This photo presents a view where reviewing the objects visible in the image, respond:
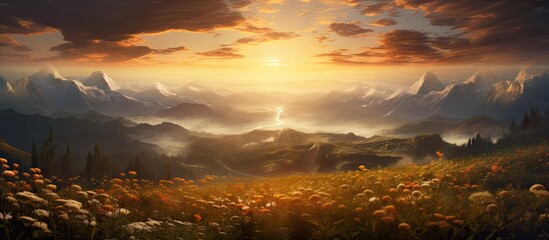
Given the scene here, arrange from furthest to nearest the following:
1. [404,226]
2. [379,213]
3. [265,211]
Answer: [265,211] → [379,213] → [404,226]

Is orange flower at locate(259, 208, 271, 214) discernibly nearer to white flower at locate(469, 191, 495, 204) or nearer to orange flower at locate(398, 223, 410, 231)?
orange flower at locate(398, 223, 410, 231)

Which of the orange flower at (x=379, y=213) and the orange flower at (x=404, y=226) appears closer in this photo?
the orange flower at (x=404, y=226)

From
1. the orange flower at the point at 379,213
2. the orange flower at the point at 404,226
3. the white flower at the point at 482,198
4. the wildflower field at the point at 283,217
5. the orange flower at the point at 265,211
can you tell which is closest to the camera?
the orange flower at the point at 404,226

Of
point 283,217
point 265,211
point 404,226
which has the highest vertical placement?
point 404,226

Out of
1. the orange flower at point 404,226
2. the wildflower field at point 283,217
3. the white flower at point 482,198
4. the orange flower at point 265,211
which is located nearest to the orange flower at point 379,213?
the wildflower field at point 283,217

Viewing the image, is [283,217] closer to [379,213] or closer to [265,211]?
[265,211]

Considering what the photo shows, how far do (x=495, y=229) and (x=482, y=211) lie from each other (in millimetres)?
633

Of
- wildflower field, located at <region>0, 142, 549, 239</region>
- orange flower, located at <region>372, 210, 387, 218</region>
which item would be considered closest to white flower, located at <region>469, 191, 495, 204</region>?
wildflower field, located at <region>0, 142, 549, 239</region>

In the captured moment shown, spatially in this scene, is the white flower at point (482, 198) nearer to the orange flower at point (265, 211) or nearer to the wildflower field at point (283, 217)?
the wildflower field at point (283, 217)

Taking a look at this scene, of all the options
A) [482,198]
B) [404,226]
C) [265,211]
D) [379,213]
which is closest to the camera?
[404,226]

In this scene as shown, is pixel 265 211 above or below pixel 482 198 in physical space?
below

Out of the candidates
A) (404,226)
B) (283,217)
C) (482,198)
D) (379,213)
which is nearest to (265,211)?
(283,217)

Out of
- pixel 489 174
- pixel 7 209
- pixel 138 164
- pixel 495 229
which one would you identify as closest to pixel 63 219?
pixel 7 209

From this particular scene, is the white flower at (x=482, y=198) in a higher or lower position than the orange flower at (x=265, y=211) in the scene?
higher
